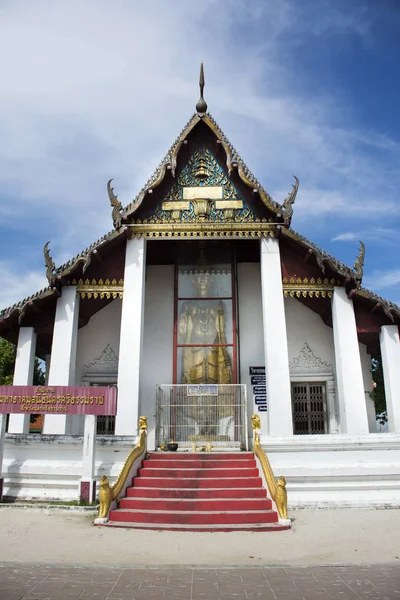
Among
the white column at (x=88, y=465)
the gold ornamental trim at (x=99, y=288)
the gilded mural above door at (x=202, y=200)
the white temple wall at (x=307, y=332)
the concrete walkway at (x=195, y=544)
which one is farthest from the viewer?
the white temple wall at (x=307, y=332)

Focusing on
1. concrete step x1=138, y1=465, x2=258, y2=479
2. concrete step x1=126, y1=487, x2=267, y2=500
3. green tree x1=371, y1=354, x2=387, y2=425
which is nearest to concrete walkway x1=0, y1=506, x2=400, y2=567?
concrete step x1=126, y1=487, x2=267, y2=500

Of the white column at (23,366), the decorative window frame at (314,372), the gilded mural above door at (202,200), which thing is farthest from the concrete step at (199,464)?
the gilded mural above door at (202,200)

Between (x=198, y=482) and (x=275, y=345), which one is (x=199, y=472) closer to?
(x=198, y=482)

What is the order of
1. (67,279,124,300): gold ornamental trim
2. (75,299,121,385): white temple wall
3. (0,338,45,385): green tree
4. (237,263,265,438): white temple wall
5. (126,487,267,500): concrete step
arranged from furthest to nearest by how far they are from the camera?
(0,338,45,385): green tree < (75,299,121,385): white temple wall < (237,263,265,438): white temple wall < (67,279,124,300): gold ornamental trim < (126,487,267,500): concrete step

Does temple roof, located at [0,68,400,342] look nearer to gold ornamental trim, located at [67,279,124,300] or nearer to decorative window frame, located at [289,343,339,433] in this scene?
gold ornamental trim, located at [67,279,124,300]

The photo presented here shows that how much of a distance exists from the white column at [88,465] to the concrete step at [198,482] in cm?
67

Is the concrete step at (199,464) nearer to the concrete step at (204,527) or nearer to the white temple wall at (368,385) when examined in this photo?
the concrete step at (204,527)

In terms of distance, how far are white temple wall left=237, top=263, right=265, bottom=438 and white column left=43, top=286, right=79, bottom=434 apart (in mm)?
3857

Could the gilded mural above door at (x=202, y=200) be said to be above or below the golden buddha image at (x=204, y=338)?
above

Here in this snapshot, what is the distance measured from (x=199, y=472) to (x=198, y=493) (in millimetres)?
616

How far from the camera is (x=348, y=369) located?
378 inches

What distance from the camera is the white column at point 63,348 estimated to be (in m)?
9.31

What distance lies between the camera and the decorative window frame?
11.1m

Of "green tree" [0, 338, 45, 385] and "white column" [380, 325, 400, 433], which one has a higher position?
"green tree" [0, 338, 45, 385]
